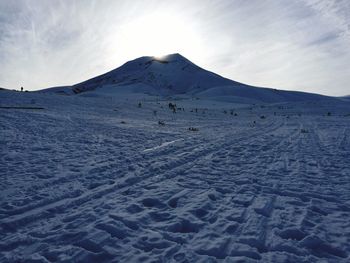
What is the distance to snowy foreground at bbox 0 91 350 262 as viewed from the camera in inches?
152

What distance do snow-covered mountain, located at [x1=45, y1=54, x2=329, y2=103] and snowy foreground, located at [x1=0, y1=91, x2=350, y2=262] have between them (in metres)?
65.3

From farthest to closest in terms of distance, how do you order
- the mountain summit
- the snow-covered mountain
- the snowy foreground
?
the mountain summit → the snow-covered mountain → the snowy foreground

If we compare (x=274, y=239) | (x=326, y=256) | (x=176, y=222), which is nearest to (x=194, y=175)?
(x=176, y=222)

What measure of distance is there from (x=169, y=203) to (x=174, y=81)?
307ft

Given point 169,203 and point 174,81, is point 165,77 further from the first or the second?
point 169,203

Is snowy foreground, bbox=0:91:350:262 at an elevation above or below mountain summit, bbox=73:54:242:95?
below

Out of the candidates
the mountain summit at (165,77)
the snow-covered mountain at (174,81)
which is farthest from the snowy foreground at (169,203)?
the mountain summit at (165,77)

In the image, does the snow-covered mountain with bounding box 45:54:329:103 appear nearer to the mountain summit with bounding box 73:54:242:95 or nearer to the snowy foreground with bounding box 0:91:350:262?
the mountain summit with bounding box 73:54:242:95

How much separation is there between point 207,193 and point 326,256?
257 centimetres

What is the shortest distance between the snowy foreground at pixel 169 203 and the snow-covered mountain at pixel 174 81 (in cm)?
6525

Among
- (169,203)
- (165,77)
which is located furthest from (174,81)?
(169,203)

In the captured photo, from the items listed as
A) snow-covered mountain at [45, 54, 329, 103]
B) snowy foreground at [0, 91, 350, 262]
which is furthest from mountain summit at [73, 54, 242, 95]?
snowy foreground at [0, 91, 350, 262]

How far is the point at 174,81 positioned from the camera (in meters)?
97.2

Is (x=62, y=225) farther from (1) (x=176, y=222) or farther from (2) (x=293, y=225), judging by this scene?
(2) (x=293, y=225)
